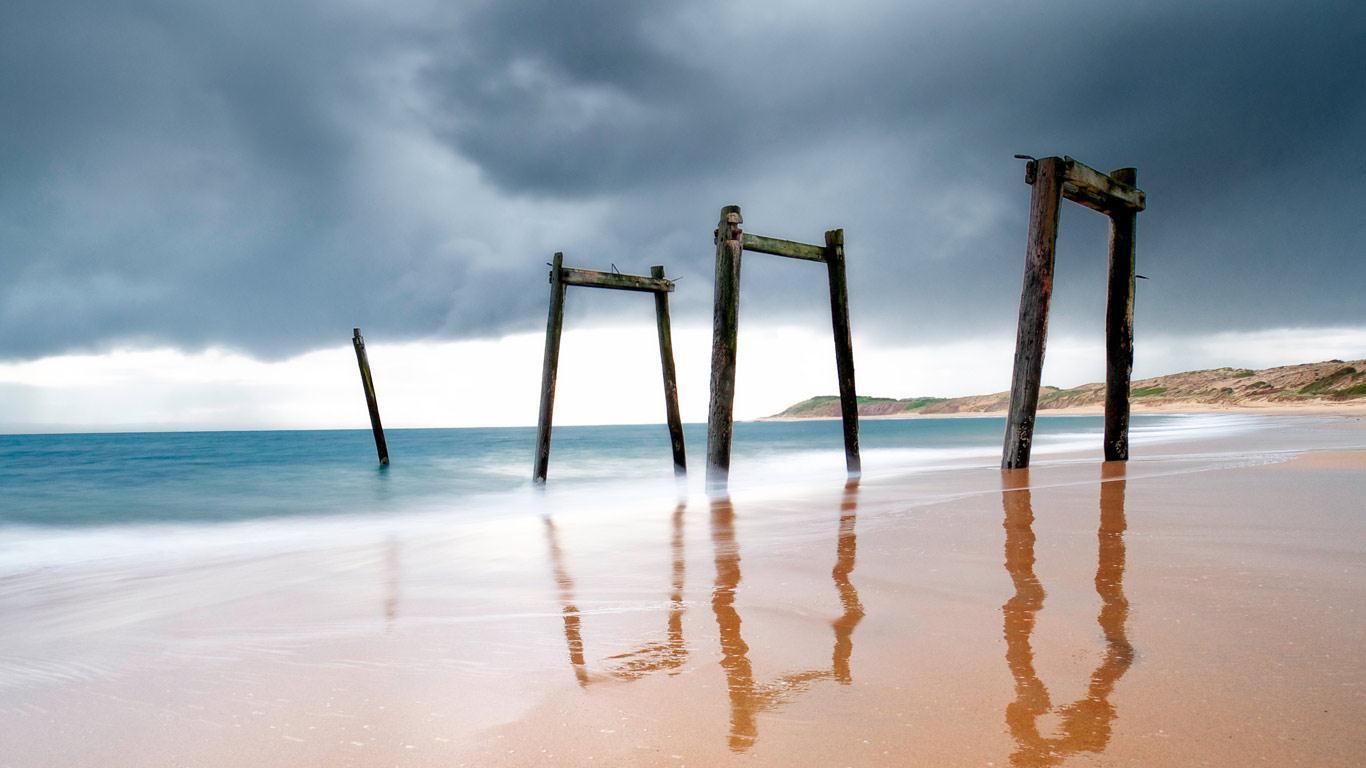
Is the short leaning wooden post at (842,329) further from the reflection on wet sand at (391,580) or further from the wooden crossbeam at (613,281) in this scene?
the reflection on wet sand at (391,580)

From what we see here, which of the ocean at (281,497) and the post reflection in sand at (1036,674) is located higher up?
the post reflection in sand at (1036,674)

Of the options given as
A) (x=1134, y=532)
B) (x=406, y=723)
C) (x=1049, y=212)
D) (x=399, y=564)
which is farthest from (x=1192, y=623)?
(x=1049, y=212)

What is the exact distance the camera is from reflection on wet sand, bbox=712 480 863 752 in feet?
4.98

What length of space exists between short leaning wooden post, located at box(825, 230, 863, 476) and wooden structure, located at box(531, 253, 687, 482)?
3.18 metres

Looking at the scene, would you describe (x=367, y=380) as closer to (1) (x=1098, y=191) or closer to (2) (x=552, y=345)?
(2) (x=552, y=345)

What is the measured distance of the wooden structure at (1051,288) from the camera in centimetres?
684

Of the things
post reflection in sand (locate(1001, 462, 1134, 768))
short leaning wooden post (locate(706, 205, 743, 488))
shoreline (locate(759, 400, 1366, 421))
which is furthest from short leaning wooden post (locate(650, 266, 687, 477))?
shoreline (locate(759, 400, 1366, 421))

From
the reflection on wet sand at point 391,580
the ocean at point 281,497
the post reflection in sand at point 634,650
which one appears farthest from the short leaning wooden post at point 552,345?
the post reflection in sand at point 634,650

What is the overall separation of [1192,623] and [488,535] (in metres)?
4.22

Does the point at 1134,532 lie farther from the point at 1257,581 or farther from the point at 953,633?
the point at 953,633

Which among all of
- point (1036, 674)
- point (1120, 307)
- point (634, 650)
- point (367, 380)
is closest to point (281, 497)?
point (367, 380)

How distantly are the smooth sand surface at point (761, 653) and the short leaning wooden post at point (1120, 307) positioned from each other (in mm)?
4433

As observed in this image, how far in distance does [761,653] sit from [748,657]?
2.0 inches

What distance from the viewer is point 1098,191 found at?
763 centimetres
